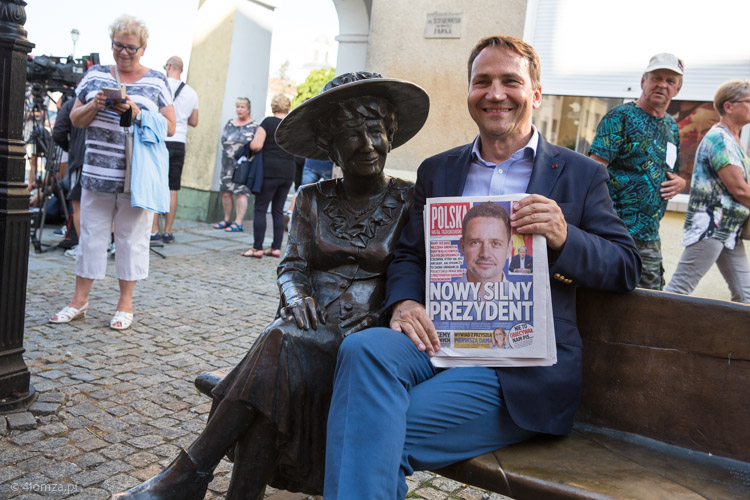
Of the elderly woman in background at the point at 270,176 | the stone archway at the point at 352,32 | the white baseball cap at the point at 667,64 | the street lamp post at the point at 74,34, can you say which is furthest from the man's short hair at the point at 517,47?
the street lamp post at the point at 74,34

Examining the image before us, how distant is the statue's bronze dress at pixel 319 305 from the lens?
2209 millimetres

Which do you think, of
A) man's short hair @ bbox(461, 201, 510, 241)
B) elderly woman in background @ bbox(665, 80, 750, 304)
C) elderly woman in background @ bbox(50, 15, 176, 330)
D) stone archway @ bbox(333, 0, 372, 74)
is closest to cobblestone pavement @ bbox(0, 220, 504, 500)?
elderly woman in background @ bbox(50, 15, 176, 330)

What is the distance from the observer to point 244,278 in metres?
7.41

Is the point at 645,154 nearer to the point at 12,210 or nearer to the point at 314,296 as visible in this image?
the point at 314,296

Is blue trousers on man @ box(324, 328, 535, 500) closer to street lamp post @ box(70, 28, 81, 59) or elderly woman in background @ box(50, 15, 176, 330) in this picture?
elderly woman in background @ box(50, 15, 176, 330)

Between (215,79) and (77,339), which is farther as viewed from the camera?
(215,79)

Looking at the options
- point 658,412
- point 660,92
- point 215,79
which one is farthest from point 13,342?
point 215,79

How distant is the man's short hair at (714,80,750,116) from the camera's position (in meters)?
4.55

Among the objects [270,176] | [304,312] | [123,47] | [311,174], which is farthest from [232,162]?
[304,312]

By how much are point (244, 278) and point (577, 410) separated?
17.5ft

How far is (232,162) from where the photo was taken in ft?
35.4

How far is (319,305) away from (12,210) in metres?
2.15

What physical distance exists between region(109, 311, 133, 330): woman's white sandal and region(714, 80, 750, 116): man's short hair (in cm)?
466

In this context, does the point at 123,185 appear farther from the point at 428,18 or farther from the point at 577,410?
the point at 428,18
